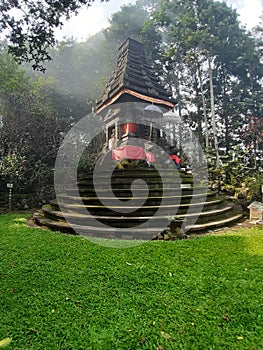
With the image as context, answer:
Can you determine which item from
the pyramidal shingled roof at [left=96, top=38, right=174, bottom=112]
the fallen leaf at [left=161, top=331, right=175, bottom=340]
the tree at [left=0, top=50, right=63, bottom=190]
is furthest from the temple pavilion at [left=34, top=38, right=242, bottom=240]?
the tree at [left=0, top=50, right=63, bottom=190]

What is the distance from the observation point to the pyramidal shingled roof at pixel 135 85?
10.5m

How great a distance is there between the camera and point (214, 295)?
262cm

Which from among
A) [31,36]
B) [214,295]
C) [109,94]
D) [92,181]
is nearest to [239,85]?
[109,94]

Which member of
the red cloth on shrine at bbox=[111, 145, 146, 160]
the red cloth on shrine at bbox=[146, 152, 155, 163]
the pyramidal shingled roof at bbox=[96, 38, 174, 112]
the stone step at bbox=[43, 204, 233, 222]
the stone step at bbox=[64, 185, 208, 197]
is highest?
the pyramidal shingled roof at bbox=[96, 38, 174, 112]

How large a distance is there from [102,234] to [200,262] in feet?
7.44

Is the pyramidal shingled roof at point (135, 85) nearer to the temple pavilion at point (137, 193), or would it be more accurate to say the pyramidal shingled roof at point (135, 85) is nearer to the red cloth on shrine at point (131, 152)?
the temple pavilion at point (137, 193)

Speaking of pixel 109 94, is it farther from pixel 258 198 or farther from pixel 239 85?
pixel 239 85

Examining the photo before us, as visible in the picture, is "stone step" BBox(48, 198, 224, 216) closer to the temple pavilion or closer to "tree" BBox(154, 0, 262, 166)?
the temple pavilion


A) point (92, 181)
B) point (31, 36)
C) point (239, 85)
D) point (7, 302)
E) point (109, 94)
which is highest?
point (239, 85)

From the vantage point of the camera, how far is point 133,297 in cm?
262

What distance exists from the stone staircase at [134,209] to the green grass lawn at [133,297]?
1.04 metres

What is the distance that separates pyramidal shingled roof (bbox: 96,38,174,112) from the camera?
10518mm

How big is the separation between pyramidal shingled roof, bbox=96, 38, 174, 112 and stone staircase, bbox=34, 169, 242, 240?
4710 millimetres

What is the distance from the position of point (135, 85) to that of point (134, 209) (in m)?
7.58
